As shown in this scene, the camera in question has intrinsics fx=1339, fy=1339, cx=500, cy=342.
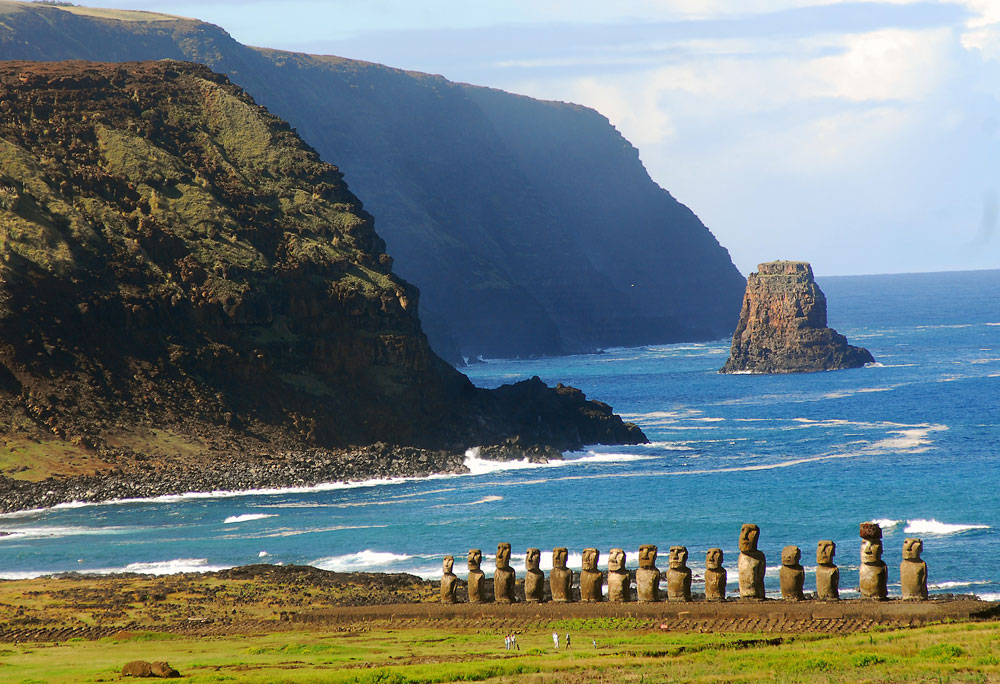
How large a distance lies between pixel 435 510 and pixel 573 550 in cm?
1832

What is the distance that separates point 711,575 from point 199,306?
80123mm

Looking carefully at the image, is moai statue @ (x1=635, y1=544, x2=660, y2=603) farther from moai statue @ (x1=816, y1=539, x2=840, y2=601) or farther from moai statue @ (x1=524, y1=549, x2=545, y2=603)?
moai statue @ (x1=816, y1=539, x2=840, y2=601)

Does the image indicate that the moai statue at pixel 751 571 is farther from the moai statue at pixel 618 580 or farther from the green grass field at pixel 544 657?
the moai statue at pixel 618 580

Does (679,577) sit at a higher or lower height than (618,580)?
higher

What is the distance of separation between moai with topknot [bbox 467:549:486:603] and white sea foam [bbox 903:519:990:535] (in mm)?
35520

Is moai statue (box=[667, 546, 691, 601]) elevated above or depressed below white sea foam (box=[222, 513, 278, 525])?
above

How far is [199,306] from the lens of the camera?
116688mm

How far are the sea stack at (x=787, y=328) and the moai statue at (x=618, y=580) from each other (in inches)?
5773

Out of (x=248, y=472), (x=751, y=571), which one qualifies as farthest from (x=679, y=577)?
(x=248, y=472)

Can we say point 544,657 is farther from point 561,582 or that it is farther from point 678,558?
point 561,582

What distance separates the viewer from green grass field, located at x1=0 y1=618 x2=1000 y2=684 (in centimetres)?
3291

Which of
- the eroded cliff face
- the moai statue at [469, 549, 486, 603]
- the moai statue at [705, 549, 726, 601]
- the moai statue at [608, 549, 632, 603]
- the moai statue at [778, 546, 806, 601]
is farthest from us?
the eroded cliff face

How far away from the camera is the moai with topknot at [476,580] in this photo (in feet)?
157

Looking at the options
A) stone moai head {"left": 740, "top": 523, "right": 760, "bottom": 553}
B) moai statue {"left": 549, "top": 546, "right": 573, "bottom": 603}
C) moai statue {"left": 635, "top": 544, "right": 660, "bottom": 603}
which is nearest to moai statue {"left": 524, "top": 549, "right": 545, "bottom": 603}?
moai statue {"left": 549, "top": 546, "right": 573, "bottom": 603}
